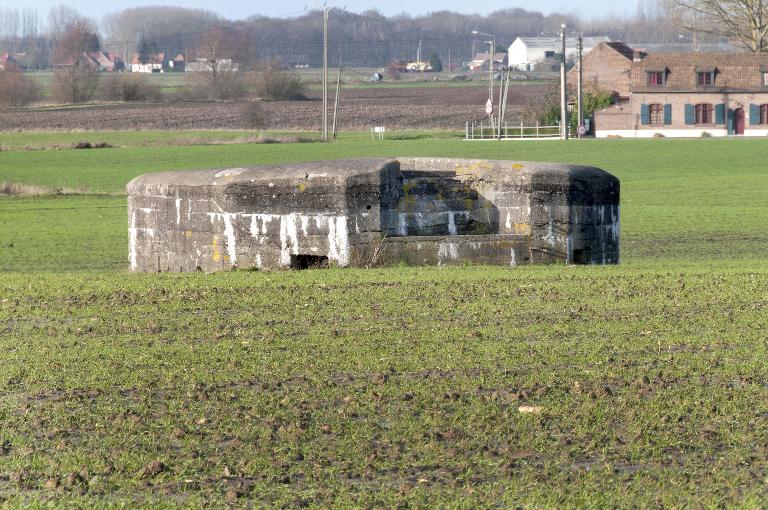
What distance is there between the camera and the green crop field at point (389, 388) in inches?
212

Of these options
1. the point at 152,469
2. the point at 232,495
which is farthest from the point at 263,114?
the point at 232,495

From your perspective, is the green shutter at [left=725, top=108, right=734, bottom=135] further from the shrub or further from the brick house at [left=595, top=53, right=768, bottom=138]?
the shrub

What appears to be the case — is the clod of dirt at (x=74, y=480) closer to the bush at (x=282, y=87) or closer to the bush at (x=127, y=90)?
the bush at (x=127, y=90)

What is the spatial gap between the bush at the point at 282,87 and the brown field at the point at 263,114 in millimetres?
1896

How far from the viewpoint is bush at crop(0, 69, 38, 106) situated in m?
107

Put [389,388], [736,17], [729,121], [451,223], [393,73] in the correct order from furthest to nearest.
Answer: [393,73], [736,17], [729,121], [451,223], [389,388]

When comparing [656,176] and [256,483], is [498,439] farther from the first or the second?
[656,176]

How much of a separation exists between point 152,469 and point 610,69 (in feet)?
298

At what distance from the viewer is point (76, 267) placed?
18500mm

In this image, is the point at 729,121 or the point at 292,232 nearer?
the point at 292,232

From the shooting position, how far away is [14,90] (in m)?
108

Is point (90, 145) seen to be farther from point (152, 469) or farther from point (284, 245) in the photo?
point (152, 469)

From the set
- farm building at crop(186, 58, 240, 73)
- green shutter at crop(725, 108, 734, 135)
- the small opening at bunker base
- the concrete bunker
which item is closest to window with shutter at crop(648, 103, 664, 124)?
green shutter at crop(725, 108, 734, 135)

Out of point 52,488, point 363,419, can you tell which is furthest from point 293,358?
point 52,488
